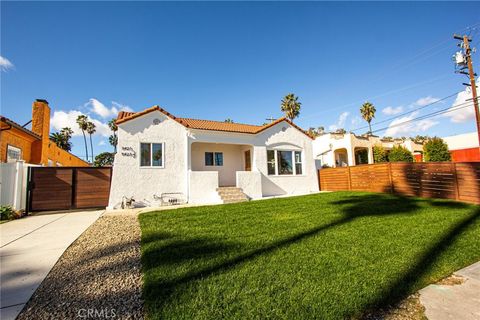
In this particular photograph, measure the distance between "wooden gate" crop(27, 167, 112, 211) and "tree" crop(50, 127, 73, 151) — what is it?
39967 millimetres

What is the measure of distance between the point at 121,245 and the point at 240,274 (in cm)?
340

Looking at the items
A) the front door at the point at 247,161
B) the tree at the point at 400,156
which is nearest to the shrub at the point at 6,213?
the front door at the point at 247,161

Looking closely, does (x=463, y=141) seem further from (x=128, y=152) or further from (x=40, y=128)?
(x=40, y=128)

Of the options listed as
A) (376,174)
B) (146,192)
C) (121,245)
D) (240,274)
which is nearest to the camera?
(240,274)

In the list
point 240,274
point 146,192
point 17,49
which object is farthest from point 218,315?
point 17,49

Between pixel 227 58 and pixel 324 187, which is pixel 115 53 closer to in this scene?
pixel 227 58

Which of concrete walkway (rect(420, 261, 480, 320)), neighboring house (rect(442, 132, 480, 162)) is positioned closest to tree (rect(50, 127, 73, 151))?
concrete walkway (rect(420, 261, 480, 320))

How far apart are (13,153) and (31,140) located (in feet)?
7.74

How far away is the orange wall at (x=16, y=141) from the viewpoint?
11048 mm

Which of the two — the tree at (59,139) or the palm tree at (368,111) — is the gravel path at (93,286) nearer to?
the palm tree at (368,111)

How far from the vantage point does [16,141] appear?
1242cm

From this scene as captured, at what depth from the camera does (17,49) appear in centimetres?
1055

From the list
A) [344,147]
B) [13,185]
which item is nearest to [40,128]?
[13,185]

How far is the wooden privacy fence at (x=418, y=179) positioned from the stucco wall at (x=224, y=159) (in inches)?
306
